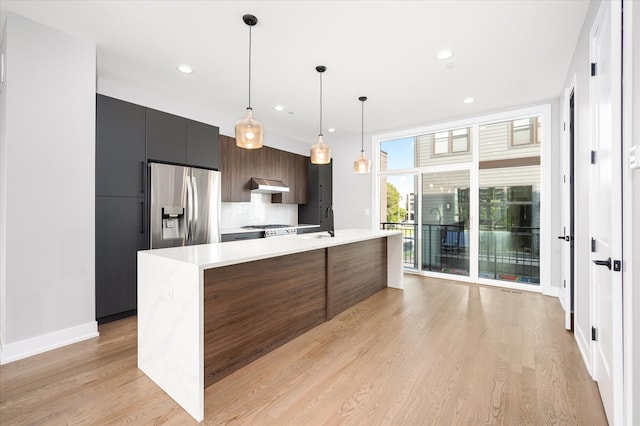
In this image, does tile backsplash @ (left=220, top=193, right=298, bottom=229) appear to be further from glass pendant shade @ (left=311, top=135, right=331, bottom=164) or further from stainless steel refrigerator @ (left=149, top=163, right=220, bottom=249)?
glass pendant shade @ (left=311, top=135, right=331, bottom=164)

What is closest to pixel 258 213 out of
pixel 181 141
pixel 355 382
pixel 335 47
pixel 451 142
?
pixel 181 141

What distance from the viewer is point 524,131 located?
4.48 m

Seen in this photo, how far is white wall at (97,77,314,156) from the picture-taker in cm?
364

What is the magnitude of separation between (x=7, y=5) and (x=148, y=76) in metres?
1.27

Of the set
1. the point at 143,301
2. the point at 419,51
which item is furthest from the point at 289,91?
the point at 143,301

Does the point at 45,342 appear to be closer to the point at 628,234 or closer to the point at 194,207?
the point at 194,207

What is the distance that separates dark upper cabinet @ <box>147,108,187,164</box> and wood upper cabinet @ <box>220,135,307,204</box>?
35.6 inches

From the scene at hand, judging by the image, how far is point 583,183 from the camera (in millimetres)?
2381

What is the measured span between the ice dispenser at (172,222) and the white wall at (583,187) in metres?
4.01

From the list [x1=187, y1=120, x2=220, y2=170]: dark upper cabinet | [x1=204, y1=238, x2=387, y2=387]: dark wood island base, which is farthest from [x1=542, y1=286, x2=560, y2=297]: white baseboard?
[x1=187, y1=120, x2=220, y2=170]: dark upper cabinet

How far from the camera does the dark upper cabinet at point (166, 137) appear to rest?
11.3 ft

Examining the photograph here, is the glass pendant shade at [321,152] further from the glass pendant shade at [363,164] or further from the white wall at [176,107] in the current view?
the white wall at [176,107]

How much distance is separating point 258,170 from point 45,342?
11.8 feet

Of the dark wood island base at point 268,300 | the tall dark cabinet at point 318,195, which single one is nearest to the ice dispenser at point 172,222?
the dark wood island base at point 268,300
